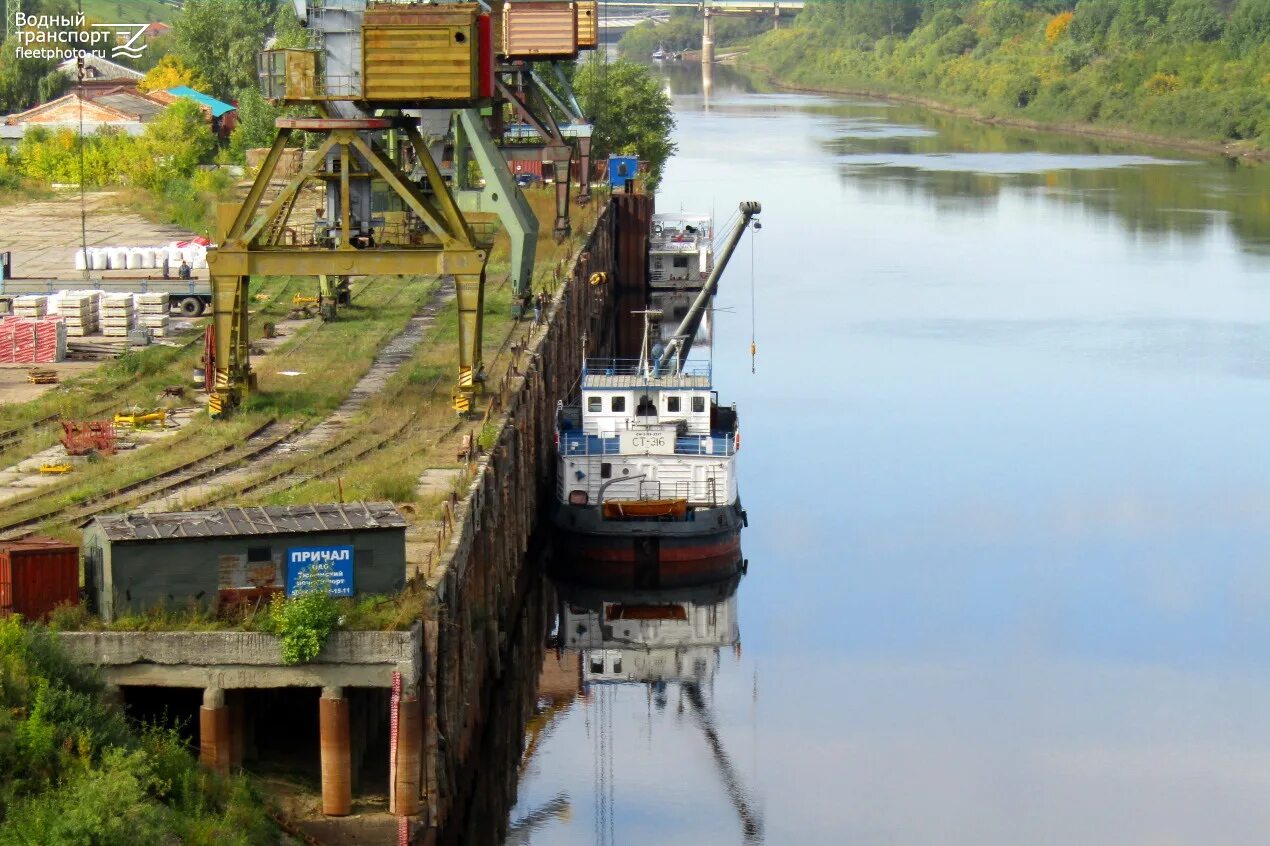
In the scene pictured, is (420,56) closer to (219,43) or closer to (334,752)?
(334,752)

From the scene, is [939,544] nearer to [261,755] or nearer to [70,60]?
[261,755]

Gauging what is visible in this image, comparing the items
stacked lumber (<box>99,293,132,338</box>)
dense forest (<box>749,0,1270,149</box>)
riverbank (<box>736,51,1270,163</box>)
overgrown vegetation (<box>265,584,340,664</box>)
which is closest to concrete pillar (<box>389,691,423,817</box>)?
overgrown vegetation (<box>265,584,340,664</box>)

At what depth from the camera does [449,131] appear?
213 ft

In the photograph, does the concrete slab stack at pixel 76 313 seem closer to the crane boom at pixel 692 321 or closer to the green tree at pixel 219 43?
the crane boom at pixel 692 321

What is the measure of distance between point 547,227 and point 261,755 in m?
47.4

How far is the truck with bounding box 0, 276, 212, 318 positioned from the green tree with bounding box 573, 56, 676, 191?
49.9 m

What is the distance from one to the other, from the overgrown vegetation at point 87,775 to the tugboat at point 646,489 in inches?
721

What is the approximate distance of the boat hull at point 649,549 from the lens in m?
45.9

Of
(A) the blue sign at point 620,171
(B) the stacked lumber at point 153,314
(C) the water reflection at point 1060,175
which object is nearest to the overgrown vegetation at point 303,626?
(B) the stacked lumber at point 153,314

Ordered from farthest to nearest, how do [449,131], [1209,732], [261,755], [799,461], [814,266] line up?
[814,266], [449,131], [799,461], [1209,732], [261,755]

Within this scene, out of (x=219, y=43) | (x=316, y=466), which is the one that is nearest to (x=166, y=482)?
(x=316, y=466)

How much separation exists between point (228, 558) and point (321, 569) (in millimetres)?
1204

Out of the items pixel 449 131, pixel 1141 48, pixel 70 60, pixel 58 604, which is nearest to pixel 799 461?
pixel 449 131

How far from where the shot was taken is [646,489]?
46844mm
